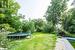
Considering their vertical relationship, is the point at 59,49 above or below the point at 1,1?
below

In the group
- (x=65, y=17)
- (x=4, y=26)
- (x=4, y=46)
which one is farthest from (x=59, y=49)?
(x=65, y=17)

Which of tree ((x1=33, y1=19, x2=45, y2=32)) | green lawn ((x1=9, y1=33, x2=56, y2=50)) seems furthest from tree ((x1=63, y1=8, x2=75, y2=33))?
green lawn ((x1=9, y1=33, x2=56, y2=50))

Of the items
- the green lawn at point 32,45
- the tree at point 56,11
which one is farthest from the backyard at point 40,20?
the green lawn at point 32,45

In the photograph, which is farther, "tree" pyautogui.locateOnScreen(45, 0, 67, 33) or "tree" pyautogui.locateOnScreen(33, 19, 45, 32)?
"tree" pyautogui.locateOnScreen(45, 0, 67, 33)

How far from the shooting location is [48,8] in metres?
30.5

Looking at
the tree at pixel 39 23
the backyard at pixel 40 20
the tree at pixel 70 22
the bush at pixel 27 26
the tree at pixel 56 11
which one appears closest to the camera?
the backyard at pixel 40 20

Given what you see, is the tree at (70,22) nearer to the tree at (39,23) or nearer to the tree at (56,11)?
the tree at (56,11)

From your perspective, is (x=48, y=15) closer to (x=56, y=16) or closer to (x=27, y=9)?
(x=56, y=16)

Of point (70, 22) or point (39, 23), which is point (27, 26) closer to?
point (39, 23)

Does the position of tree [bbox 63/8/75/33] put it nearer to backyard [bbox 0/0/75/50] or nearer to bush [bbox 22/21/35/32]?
backyard [bbox 0/0/75/50]

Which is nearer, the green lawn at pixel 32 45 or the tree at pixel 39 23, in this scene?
the green lawn at pixel 32 45

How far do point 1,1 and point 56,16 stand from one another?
1853cm

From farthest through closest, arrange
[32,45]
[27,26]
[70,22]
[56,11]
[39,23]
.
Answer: [56,11]
[39,23]
[70,22]
[27,26]
[32,45]

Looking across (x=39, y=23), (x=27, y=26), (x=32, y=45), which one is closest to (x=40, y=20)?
(x=39, y=23)
